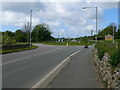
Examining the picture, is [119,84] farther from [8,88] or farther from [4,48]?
[4,48]

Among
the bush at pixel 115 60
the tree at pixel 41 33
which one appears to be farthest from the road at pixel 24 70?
the tree at pixel 41 33

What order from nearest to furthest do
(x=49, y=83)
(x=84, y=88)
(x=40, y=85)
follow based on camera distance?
(x=84, y=88), (x=40, y=85), (x=49, y=83)

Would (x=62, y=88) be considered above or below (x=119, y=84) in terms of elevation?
below

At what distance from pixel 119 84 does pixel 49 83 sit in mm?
4201

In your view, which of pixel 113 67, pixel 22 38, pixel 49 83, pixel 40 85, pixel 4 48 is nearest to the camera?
pixel 113 67

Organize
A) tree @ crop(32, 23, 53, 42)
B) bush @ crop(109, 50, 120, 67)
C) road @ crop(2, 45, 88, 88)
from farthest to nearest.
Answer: tree @ crop(32, 23, 53, 42) < road @ crop(2, 45, 88, 88) < bush @ crop(109, 50, 120, 67)

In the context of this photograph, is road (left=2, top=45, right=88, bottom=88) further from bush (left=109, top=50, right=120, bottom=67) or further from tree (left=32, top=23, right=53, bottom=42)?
tree (left=32, top=23, right=53, bottom=42)

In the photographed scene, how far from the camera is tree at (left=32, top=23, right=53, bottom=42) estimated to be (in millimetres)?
164750

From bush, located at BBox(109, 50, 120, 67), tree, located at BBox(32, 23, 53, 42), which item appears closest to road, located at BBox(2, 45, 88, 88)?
bush, located at BBox(109, 50, 120, 67)

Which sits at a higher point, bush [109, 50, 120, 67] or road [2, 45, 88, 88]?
bush [109, 50, 120, 67]

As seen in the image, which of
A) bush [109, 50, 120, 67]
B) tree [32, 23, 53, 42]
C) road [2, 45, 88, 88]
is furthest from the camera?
tree [32, 23, 53, 42]

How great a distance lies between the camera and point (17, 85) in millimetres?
9820

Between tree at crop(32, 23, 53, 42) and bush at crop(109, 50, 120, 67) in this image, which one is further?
tree at crop(32, 23, 53, 42)

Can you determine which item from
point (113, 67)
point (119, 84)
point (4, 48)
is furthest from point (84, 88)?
point (4, 48)
